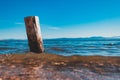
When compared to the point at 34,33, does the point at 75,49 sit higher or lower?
lower

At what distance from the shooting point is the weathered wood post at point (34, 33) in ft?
33.6

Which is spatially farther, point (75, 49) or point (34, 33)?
point (75, 49)

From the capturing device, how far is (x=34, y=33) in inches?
410

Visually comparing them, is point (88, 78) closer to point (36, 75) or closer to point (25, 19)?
point (36, 75)

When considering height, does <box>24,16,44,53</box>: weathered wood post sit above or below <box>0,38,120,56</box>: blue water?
above

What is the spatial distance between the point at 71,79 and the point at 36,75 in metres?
1.02

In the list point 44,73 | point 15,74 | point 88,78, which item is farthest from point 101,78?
point 15,74

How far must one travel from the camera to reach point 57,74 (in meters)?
5.57

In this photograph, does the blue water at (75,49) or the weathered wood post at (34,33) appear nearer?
the weathered wood post at (34,33)

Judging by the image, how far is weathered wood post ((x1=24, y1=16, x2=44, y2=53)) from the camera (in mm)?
10242

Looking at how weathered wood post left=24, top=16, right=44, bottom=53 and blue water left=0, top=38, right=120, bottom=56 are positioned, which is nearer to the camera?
weathered wood post left=24, top=16, right=44, bottom=53

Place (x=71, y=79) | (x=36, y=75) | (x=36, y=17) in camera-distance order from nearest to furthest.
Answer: (x=71, y=79)
(x=36, y=75)
(x=36, y=17)

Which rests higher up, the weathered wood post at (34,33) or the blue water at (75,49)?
the weathered wood post at (34,33)

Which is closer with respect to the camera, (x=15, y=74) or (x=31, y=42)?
(x=15, y=74)
